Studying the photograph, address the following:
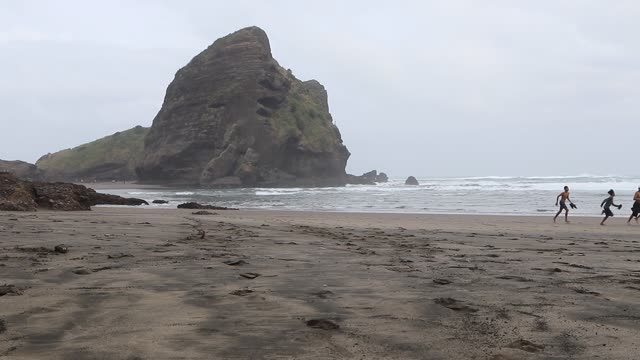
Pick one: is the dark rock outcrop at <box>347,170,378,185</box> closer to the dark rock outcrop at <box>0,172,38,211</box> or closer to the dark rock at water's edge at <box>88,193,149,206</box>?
the dark rock at water's edge at <box>88,193,149,206</box>

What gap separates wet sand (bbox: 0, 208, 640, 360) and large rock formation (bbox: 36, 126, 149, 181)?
10251 centimetres

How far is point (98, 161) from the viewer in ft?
362

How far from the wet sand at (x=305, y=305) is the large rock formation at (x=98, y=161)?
336ft

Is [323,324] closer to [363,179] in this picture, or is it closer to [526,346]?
[526,346]

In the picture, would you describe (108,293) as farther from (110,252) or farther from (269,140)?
(269,140)

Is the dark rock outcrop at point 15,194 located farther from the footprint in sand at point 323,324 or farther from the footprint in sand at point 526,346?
the footprint in sand at point 526,346

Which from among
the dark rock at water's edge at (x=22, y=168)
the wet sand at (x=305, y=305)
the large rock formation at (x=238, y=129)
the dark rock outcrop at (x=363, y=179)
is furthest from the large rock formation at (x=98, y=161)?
→ the wet sand at (x=305, y=305)

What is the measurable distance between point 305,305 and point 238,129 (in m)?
76.7

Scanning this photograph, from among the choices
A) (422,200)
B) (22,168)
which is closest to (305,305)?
(422,200)

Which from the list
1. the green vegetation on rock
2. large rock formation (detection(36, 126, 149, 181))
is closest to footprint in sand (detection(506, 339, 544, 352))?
the green vegetation on rock

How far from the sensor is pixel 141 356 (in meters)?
2.87

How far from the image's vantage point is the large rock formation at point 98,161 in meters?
107

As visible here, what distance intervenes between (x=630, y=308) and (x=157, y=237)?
751 cm

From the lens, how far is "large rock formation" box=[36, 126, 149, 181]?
352 ft
